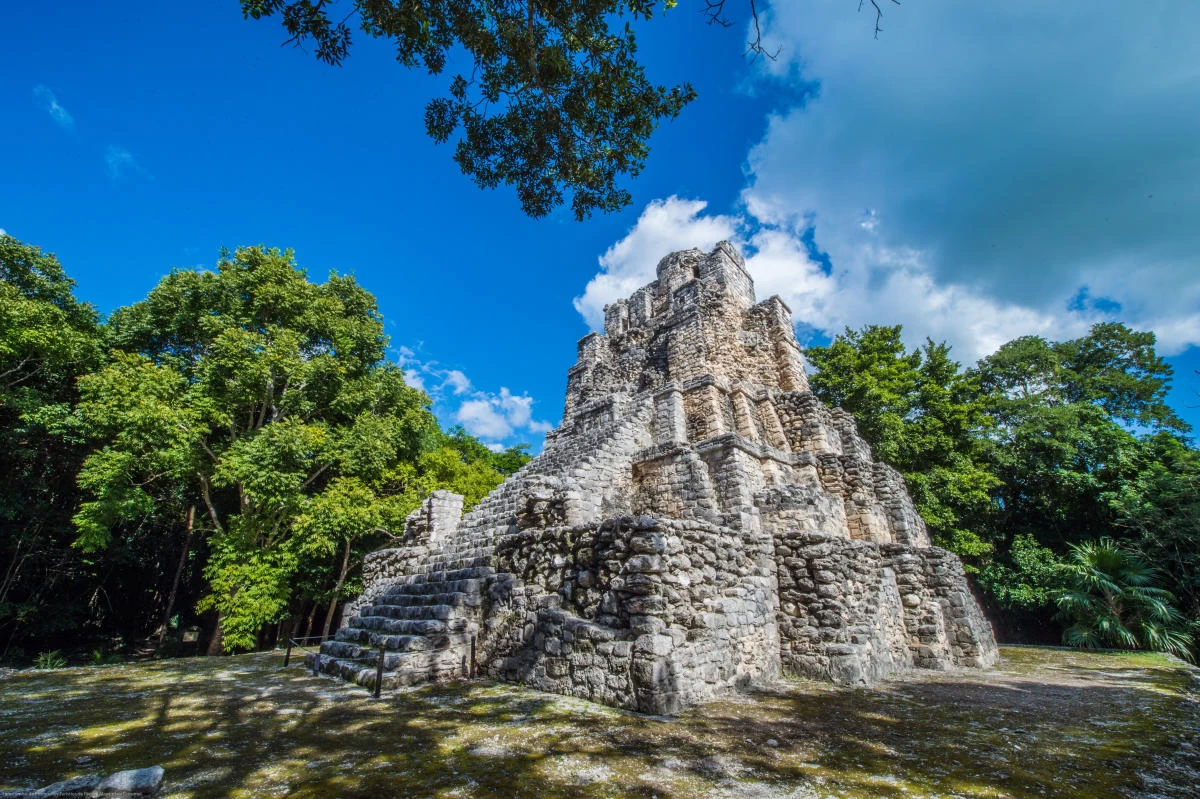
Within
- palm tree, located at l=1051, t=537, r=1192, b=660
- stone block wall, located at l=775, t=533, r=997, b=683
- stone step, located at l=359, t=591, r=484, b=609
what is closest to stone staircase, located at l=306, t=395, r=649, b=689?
stone step, located at l=359, t=591, r=484, b=609

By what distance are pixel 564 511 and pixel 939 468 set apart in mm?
15725

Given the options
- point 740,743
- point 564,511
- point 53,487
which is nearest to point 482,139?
point 564,511

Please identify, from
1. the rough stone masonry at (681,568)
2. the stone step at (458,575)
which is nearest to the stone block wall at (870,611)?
the rough stone masonry at (681,568)

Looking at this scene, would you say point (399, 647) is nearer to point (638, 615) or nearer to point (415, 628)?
point (415, 628)

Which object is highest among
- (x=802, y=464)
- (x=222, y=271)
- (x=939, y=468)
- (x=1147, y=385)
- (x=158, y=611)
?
(x=222, y=271)

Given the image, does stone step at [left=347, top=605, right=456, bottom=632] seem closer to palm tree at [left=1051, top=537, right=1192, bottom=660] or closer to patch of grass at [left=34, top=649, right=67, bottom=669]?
patch of grass at [left=34, top=649, right=67, bottom=669]

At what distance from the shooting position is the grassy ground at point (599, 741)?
2.74 metres

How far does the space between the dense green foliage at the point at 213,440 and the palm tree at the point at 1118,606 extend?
17.9 m

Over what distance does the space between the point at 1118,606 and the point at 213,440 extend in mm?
25222

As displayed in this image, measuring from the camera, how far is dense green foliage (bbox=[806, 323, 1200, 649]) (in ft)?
41.7

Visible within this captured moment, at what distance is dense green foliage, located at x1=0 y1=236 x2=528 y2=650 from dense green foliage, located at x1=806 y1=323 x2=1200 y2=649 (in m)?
16.4

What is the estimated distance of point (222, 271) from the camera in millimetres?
14844

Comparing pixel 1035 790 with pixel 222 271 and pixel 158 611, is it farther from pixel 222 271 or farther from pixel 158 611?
pixel 158 611


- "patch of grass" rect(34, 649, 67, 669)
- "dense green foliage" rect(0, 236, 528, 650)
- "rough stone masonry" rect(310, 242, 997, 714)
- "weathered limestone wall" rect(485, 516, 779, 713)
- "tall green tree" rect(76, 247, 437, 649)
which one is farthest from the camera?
"patch of grass" rect(34, 649, 67, 669)
